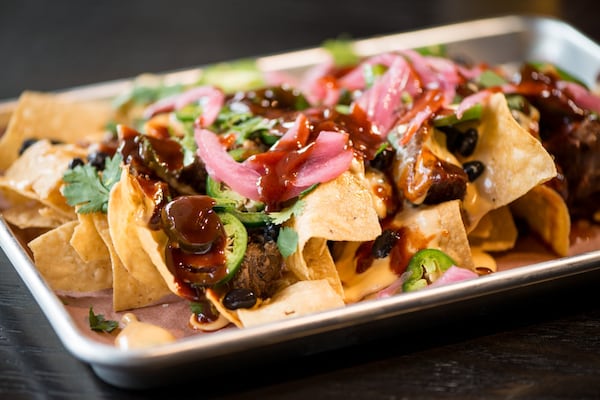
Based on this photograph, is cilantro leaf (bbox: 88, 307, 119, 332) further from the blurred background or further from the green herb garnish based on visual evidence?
the blurred background

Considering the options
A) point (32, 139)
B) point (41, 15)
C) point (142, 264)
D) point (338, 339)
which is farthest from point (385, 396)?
point (41, 15)

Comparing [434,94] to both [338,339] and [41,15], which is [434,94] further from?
[41,15]

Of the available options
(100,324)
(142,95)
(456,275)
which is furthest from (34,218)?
(456,275)

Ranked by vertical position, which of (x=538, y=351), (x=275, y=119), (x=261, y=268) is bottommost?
(x=538, y=351)

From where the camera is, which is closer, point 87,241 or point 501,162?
point 87,241

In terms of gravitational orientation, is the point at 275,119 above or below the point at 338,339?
above

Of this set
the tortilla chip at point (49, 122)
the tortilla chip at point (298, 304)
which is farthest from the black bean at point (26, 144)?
the tortilla chip at point (298, 304)

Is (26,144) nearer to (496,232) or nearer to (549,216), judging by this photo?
(496,232)
